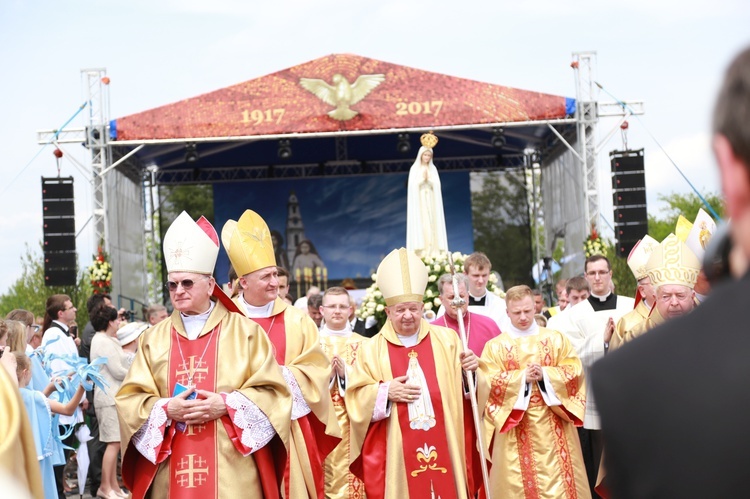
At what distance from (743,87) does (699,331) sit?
376 mm

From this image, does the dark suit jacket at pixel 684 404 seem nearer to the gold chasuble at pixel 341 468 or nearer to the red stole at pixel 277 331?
the red stole at pixel 277 331

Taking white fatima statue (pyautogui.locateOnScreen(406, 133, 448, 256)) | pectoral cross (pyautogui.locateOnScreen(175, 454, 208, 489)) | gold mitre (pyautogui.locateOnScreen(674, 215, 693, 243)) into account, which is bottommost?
pectoral cross (pyautogui.locateOnScreen(175, 454, 208, 489))

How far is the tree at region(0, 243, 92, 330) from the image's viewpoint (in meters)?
20.5

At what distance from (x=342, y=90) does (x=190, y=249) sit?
17.5 meters

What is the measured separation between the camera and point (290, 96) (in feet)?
76.9

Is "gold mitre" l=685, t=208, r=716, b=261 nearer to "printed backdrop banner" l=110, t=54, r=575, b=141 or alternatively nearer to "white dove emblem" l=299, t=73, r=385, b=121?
"printed backdrop banner" l=110, t=54, r=575, b=141

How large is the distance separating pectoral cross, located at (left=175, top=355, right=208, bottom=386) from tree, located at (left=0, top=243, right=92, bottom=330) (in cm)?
1015

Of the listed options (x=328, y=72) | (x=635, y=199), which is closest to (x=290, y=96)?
(x=328, y=72)

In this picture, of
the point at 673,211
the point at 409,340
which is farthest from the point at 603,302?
the point at 673,211

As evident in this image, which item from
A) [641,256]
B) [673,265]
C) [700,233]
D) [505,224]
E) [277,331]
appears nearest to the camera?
[277,331]

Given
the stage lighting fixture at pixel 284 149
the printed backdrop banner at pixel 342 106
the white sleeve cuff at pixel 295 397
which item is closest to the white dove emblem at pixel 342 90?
the printed backdrop banner at pixel 342 106

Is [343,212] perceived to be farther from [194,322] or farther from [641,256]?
[194,322]

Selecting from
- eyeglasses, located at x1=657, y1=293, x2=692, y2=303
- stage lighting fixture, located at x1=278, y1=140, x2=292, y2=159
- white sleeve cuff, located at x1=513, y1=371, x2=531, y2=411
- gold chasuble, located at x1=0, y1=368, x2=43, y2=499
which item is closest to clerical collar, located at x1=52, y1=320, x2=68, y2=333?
white sleeve cuff, located at x1=513, y1=371, x2=531, y2=411

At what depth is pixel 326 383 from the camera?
685cm
